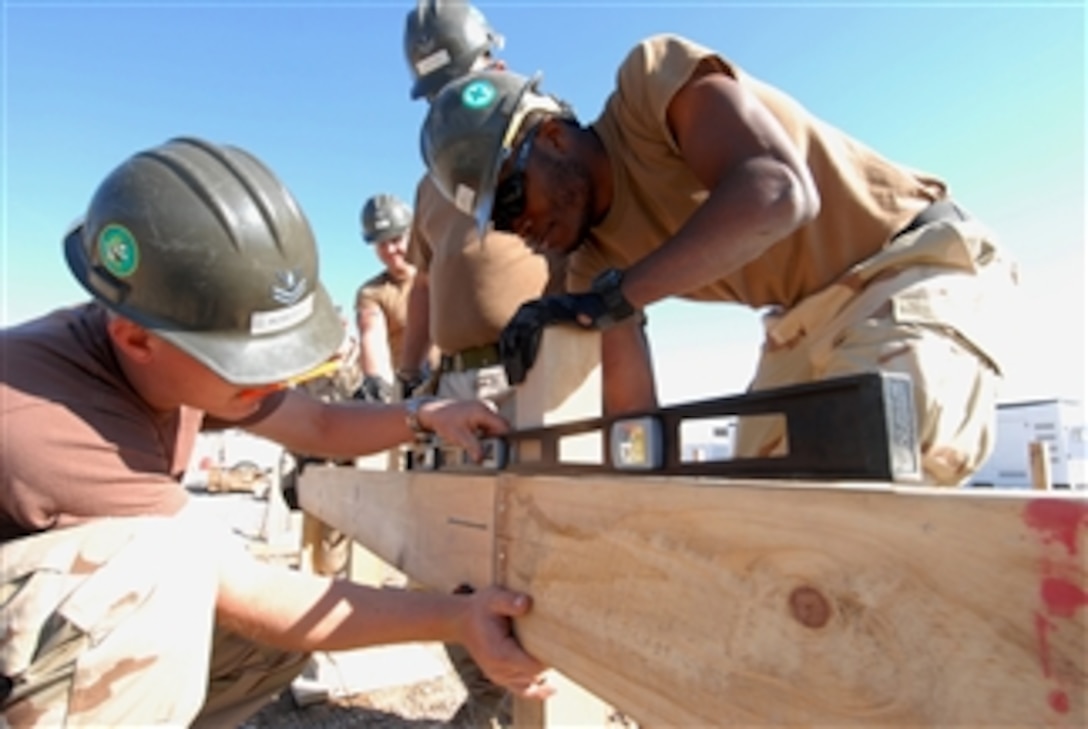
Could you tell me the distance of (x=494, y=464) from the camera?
1.59 meters

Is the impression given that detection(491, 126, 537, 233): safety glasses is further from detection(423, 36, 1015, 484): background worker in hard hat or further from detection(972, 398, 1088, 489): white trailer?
detection(972, 398, 1088, 489): white trailer

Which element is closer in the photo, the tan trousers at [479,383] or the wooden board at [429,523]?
the wooden board at [429,523]

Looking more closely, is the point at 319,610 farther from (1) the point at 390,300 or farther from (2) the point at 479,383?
(1) the point at 390,300

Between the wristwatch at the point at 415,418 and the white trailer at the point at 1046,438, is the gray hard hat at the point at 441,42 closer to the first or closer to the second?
the wristwatch at the point at 415,418

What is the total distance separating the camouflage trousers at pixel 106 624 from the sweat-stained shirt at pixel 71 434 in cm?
7

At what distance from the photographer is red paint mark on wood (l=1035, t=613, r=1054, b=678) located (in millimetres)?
493

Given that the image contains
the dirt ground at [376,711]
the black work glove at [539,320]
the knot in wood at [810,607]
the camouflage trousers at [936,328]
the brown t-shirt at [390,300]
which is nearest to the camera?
the knot in wood at [810,607]

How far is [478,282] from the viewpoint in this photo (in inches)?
122

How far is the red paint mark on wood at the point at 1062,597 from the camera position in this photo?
47cm

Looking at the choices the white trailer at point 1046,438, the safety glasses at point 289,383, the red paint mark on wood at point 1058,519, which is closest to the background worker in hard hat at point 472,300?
the safety glasses at point 289,383

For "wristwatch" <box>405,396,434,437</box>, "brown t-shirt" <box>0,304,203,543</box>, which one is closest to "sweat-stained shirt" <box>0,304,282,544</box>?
"brown t-shirt" <box>0,304,203,543</box>

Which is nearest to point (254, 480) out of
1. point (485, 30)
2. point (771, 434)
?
point (485, 30)

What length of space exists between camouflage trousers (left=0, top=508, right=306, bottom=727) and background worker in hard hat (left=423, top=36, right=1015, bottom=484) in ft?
2.57

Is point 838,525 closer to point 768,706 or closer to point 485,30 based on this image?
point 768,706
